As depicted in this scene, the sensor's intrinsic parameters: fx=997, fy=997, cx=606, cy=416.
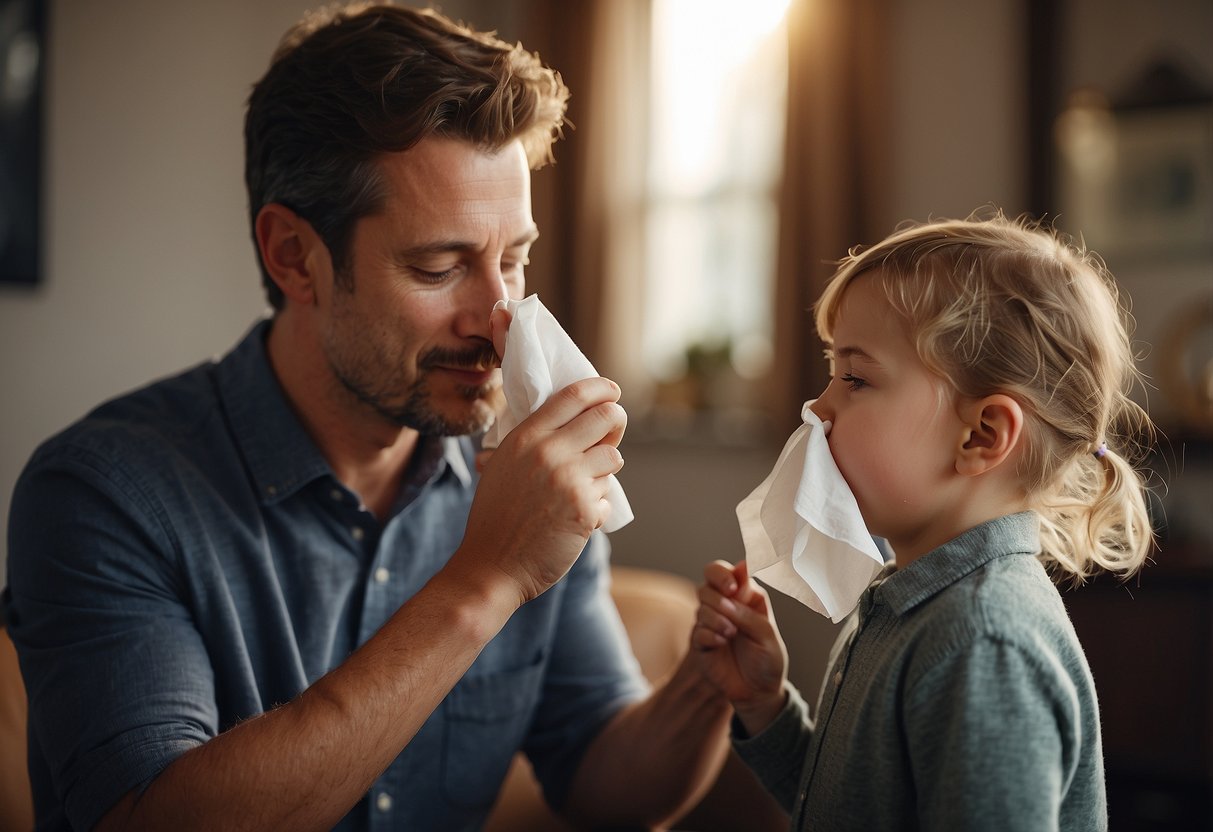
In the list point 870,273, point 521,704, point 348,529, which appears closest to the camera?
point 870,273

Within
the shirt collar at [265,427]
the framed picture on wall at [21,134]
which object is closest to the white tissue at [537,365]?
the shirt collar at [265,427]

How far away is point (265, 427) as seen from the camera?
143cm

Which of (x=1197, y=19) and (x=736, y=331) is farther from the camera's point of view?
(x=736, y=331)

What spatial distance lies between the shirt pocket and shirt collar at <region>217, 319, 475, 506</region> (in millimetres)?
402

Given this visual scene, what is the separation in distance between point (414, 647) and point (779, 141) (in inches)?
127

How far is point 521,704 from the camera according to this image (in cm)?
159

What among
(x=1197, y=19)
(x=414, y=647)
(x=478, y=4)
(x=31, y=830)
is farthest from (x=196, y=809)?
(x=478, y=4)

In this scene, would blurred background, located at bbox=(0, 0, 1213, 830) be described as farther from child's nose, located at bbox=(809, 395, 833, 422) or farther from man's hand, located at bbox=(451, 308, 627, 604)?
man's hand, located at bbox=(451, 308, 627, 604)

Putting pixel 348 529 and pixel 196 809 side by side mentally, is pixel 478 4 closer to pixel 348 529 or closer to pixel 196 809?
pixel 348 529

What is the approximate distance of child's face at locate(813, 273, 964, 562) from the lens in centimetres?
107

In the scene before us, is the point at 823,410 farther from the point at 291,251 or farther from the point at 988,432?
the point at 291,251

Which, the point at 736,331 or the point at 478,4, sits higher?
the point at 478,4

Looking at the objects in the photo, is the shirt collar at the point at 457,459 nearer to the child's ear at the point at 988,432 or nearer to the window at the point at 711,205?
the child's ear at the point at 988,432

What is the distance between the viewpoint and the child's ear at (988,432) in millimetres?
1038
